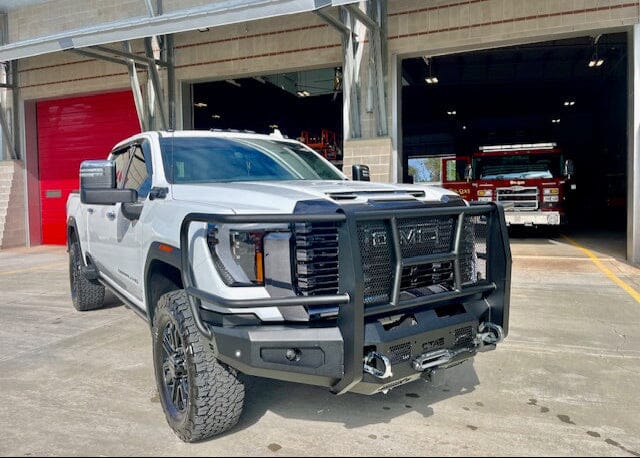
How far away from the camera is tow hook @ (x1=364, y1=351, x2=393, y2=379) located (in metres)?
2.68

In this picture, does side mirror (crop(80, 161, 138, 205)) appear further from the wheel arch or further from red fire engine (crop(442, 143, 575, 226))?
red fire engine (crop(442, 143, 575, 226))

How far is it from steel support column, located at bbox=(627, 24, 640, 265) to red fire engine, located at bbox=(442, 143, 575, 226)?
4.27 metres

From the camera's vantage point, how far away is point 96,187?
149 inches

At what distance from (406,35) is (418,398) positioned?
29.3 ft

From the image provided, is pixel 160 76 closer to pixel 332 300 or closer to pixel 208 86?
pixel 208 86

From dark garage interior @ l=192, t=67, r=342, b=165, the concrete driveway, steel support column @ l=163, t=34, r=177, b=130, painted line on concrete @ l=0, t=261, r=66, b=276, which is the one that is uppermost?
dark garage interior @ l=192, t=67, r=342, b=165

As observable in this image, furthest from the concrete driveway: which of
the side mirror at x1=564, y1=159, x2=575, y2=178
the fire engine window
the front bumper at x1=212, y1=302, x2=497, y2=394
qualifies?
the fire engine window

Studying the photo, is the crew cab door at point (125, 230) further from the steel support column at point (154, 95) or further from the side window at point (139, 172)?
the steel support column at point (154, 95)

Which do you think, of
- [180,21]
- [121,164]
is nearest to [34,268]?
[180,21]

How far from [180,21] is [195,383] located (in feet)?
27.3

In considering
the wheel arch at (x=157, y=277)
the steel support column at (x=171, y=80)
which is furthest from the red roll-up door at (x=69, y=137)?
the wheel arch at (x=157, y=277)

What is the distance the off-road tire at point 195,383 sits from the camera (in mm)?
2902

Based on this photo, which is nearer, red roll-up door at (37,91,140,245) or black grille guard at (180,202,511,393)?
black grille guard at (180,202,511,393)

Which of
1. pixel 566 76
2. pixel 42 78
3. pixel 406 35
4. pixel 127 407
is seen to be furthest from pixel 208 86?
pixel 127 407
